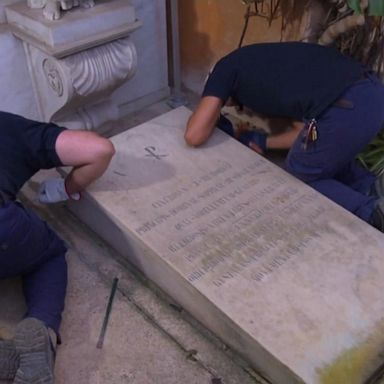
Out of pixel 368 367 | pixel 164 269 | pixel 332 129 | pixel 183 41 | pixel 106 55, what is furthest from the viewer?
pixel 183 41

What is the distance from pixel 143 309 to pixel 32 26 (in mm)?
1237

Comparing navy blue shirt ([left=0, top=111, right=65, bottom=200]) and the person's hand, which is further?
the person's hand

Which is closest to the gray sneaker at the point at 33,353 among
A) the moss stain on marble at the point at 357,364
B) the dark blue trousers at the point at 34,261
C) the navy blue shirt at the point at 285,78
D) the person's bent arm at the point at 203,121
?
the dark blue trousers at the point at 34,261

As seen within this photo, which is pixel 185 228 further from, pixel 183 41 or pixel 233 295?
pixel 183 41

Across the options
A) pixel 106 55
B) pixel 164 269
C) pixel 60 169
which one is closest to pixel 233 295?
pixel 164 269

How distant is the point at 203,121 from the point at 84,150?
527 millimetres

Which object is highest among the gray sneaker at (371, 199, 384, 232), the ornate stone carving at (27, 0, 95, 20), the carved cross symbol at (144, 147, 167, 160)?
the ornate stone carving at (27, 0, 95, 20)

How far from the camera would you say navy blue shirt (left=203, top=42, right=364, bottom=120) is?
2008mm

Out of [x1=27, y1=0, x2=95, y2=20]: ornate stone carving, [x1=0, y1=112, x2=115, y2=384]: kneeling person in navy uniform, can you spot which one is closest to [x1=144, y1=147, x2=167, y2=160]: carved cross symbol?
[x1=0, y1=112, x2=115, y2=384]: kneeling person in navy uniform

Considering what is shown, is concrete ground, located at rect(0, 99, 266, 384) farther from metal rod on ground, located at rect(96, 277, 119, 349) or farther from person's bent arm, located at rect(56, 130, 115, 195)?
person's bent arm, located at rect(56, 130, 115, 195)

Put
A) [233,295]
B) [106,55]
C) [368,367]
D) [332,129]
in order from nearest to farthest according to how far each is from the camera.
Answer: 1. [368,367]
2. [233,295]
3. [332,129]
4. [106,55]

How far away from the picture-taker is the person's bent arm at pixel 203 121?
7.03 ft

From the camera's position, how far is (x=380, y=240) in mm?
1878

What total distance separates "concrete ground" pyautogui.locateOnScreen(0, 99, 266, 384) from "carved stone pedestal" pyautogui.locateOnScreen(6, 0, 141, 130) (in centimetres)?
71
